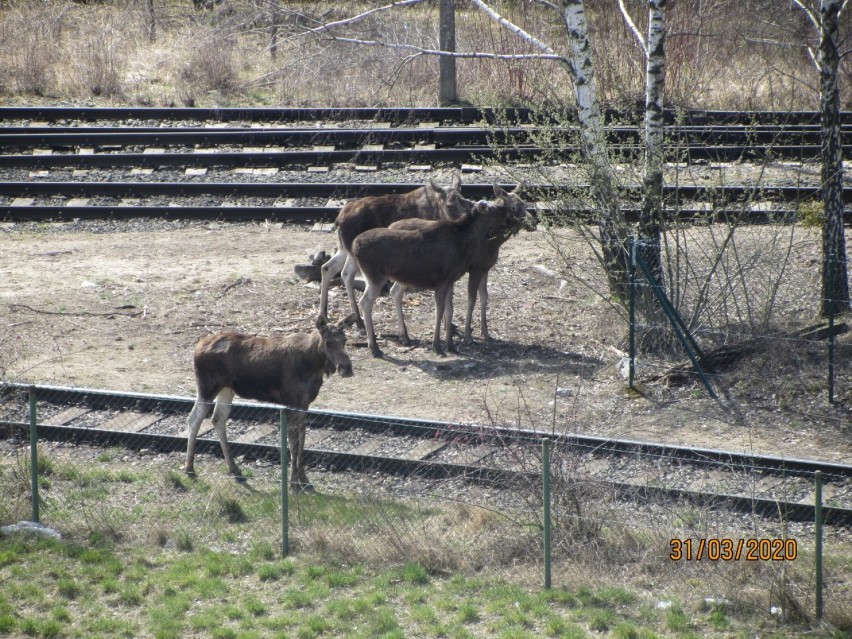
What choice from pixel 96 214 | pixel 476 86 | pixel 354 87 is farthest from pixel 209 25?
pixel 96 214

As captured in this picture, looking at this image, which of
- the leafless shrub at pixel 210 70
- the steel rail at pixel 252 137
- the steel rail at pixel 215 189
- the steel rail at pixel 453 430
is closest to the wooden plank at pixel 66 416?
the steel rail at pixel 453 430

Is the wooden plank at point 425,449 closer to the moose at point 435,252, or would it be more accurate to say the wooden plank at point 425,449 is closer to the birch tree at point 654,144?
the moose at point 435,252

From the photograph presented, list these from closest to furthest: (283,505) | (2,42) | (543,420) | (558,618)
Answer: (558,618)
(283,505)
(543,420)
(2,42)

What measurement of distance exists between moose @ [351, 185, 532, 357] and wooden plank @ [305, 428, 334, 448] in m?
2.53

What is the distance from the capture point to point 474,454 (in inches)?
428

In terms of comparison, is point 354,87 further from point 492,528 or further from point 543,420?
point 492,528

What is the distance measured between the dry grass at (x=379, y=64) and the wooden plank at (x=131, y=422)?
12.2 m

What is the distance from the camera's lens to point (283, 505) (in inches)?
356

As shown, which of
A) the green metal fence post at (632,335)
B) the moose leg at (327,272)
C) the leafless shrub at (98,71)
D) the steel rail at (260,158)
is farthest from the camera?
the leafless shrub at (98,71)

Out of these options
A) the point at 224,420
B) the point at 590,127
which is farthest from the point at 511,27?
the point at 224,420

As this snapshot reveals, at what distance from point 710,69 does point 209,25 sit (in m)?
15.4

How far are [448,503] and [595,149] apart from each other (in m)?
5.86

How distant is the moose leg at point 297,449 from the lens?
10148 mm
